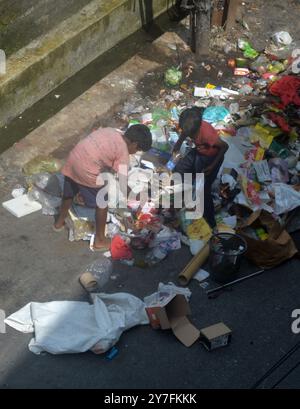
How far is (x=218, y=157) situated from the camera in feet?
20.9

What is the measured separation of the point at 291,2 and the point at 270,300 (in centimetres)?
658

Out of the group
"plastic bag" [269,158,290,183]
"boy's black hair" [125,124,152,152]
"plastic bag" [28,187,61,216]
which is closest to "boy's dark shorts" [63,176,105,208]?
"plastic bag" [28,187,61,216]

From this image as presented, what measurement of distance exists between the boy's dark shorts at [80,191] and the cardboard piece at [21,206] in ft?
1.91

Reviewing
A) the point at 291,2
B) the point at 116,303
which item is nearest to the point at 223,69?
the point at 291,2

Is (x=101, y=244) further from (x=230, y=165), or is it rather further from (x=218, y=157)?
(x=230, y=165)

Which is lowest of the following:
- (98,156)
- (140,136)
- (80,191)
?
(80,191)

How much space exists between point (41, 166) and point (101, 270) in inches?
68.9

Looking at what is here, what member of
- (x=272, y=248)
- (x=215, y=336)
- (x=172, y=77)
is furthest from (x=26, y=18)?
(x=215, y=336)

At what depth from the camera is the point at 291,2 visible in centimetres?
1060

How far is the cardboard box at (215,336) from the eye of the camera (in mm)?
5305

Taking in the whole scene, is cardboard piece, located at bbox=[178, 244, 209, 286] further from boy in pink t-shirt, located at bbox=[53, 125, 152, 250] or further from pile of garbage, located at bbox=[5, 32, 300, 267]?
boy in pink t-shirt, located at bbox=[53, 125, 152, 250]

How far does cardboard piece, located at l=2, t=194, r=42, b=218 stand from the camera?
6695 millimetres

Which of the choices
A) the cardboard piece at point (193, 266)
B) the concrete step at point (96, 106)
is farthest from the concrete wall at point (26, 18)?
the cardboard piece at point (193, 266)
